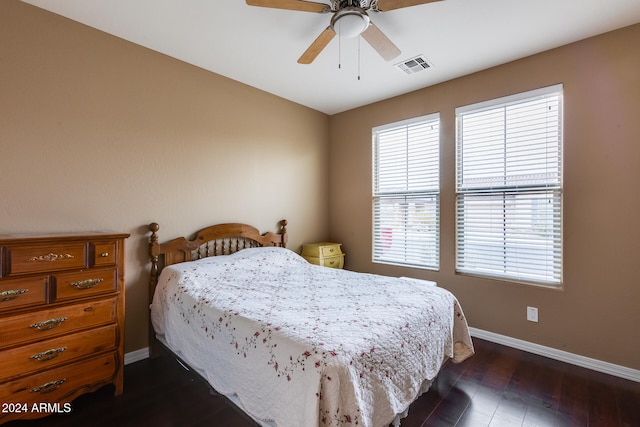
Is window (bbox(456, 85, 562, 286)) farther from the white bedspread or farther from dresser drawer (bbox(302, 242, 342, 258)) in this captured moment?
dresser drawer (bbox(302, 242, 342, 258))

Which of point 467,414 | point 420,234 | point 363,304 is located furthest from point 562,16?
point 467,414

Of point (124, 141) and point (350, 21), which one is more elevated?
point (350, 21)

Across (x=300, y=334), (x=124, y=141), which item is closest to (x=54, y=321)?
(x=124, y=141)

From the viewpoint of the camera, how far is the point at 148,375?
2.26 metres

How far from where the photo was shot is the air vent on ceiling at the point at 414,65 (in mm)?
2684

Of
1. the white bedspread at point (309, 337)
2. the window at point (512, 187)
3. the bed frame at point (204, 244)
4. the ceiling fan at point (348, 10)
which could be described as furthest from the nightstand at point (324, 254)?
the ceiling fan at point (348, 10)

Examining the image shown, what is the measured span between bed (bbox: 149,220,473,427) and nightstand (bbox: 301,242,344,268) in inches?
34.3

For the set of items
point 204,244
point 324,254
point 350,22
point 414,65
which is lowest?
point 324,254

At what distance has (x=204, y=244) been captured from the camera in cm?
286

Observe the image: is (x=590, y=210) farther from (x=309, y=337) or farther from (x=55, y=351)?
(x=55, y=351)

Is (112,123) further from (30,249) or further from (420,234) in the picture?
(420,234)

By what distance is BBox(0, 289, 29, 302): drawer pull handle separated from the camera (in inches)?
62.0

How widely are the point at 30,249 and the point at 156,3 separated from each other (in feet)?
5.75

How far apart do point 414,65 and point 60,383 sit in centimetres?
363
